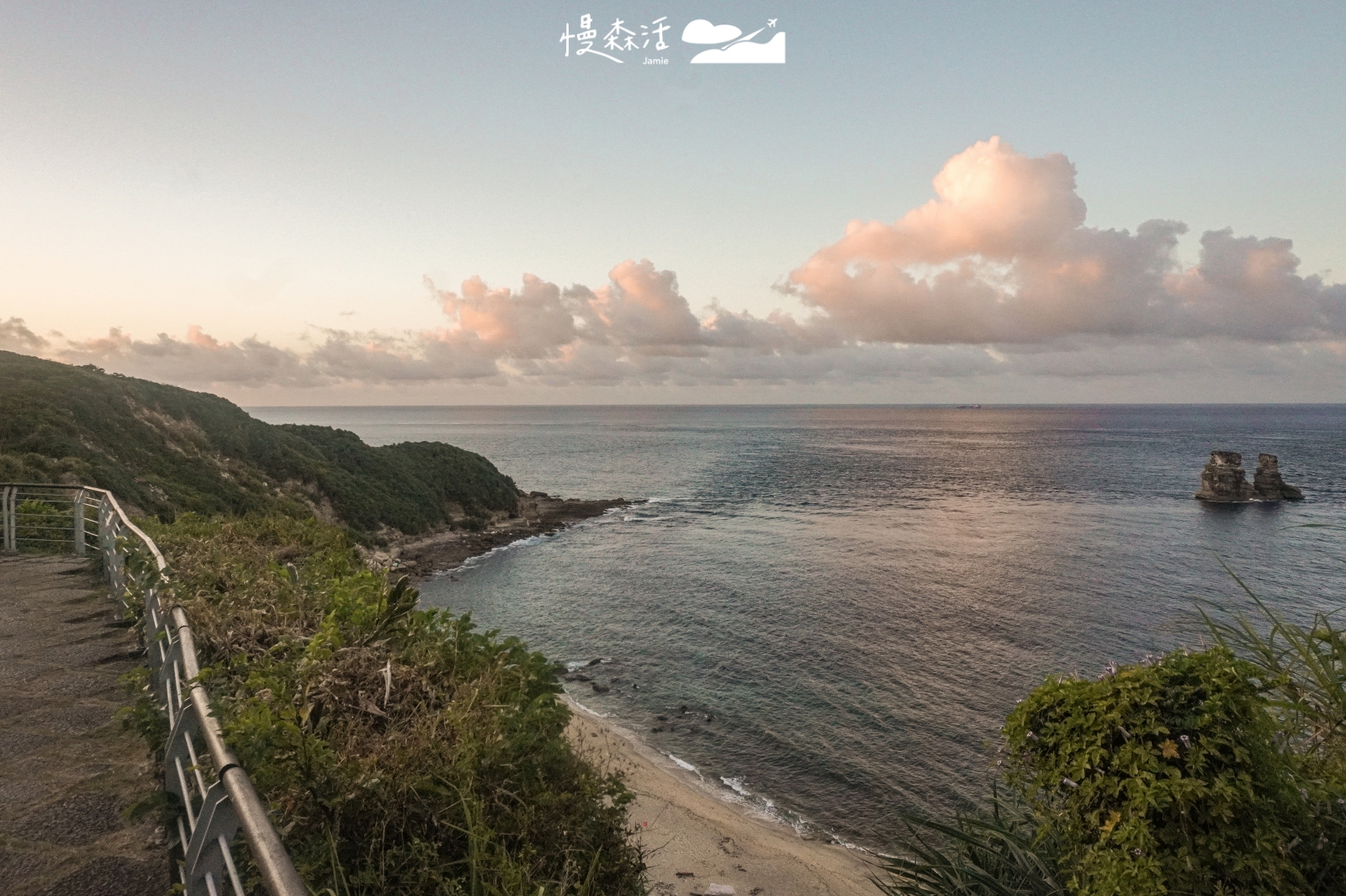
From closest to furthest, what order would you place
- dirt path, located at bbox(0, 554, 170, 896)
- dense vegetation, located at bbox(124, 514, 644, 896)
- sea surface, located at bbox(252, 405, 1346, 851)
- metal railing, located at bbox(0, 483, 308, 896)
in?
metal railing, located at bbox(0, 483, 308, 896) → dirt path, located at bbox(0, 554, 170, 896) → dense vegetation, located at bbox(124, 514, 644, 896) → sea surface, located at bbox(252, 405, 1346, 851)

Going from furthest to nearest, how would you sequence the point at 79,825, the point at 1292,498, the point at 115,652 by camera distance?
the point at 1292,498 → the point at 115,652 → the point at 79,825

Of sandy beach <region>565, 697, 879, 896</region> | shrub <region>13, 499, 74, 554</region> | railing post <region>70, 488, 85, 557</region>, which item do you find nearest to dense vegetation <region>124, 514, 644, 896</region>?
railing post <region>70, 488, 85, 557</region>

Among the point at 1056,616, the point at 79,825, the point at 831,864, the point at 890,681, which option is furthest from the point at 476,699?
the point at 1056,616

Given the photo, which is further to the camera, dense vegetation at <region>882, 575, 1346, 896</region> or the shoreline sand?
the shoreline sand

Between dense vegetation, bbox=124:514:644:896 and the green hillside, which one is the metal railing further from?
the green hillside

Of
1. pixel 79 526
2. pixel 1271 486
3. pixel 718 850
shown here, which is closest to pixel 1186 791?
pixel 718 850

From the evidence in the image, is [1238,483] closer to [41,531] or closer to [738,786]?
[738,786]

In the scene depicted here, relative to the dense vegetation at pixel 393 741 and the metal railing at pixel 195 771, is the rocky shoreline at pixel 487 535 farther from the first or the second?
the dense vegetation at pixel 393 741

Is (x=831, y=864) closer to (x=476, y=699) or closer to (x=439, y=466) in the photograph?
(x=476, y=699)
